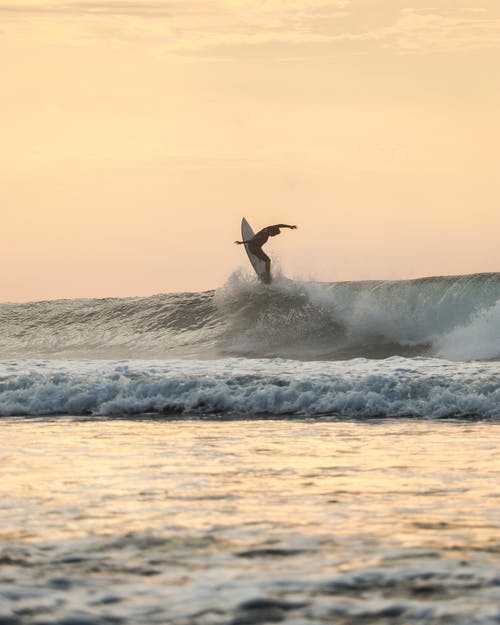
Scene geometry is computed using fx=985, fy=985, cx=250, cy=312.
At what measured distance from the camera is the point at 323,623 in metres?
4.04

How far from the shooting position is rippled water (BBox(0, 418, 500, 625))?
4.29 metres

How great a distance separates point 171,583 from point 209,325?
22476mm

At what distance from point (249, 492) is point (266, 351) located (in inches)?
687

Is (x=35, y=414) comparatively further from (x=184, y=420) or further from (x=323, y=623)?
(x=323, y=623)

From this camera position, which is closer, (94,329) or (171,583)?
(171,583)

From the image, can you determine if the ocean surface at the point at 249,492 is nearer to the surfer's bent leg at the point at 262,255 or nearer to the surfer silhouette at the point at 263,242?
the surfer silhouette at the point at 263,242

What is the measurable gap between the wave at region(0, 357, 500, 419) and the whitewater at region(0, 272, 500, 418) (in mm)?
20

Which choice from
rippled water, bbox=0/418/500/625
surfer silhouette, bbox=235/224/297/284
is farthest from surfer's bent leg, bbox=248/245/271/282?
rippled water, bbox=0/418/500/625

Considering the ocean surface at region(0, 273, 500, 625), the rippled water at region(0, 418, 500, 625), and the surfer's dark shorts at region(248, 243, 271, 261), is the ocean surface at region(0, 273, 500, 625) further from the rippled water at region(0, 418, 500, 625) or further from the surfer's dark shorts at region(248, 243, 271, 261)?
the surfer's dark shorts at region(248, 243, 271, 261)

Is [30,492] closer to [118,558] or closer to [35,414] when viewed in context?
[118,558]

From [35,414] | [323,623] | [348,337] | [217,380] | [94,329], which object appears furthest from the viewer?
[94,329]

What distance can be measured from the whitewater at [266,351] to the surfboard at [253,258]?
0.35m

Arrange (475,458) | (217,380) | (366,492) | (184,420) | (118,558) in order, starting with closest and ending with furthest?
(118,558) < (366,492) < (475,458) < (184,420) < (217,380)

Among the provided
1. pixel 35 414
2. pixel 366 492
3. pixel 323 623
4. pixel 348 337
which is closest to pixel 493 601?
pixel 323 623
